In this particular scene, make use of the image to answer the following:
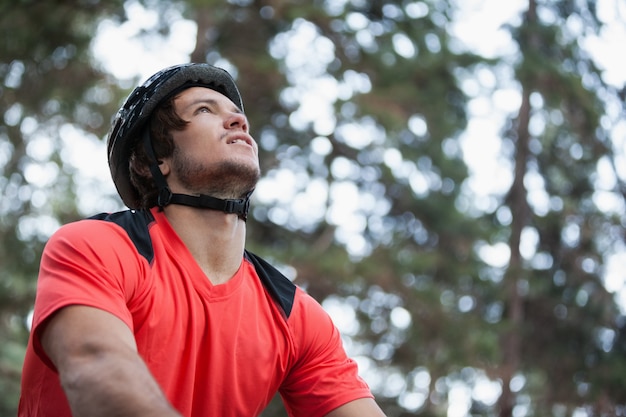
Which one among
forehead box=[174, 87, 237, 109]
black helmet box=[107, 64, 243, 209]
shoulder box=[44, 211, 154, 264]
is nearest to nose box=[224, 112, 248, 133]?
forehead box=[174, 87, 237, 109]

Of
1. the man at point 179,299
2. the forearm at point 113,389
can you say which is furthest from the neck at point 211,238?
the forearm at point 113,389

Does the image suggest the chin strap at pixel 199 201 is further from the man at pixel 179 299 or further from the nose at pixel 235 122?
the nose at pixel 235 122

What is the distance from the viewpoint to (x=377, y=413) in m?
3.25

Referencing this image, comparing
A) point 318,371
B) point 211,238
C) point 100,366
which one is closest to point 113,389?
point 100,366

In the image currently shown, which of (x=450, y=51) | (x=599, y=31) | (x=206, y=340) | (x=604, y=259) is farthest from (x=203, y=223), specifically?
(x=604, y=259)

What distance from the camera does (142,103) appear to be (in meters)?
3.53

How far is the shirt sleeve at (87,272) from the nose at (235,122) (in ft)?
2.40

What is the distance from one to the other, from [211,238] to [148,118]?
63 cm

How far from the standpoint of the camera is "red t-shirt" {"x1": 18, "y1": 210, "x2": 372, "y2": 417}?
2.71 metres

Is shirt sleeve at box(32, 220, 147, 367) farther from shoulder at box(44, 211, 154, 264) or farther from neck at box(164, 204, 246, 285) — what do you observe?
neck at box(164, 204, 246, 285)

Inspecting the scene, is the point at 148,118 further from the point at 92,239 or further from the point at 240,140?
the point at 92,239

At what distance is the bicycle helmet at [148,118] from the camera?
344 cm

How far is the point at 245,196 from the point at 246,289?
0.37 metres

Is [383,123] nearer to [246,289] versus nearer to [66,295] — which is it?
[246,289]
